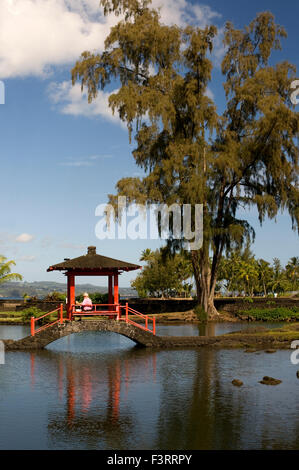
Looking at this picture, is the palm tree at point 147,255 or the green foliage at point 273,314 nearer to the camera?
the green foliage at point 273,314

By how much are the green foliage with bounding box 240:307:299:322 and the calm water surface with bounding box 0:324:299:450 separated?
22977 millimetres

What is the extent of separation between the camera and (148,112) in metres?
43.5

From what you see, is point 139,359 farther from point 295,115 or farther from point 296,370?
point 295,115

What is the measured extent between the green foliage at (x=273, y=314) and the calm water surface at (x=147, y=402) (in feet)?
75.4

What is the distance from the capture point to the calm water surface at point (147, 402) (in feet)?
40.6

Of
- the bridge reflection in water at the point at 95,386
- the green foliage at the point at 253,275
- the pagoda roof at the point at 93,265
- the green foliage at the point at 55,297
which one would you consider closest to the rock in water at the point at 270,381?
the bridge reflection in water at the point at 95,386

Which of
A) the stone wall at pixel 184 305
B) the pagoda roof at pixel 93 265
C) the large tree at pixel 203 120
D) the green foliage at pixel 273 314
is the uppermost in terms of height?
the large tree at pixel 203 120

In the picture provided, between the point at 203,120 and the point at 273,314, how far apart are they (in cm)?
1841

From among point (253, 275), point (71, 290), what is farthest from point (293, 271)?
point (71, 290)

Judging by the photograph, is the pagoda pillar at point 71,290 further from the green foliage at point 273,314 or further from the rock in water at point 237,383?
the green foliage at point 273,314

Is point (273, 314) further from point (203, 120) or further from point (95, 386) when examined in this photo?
point (95, 386)

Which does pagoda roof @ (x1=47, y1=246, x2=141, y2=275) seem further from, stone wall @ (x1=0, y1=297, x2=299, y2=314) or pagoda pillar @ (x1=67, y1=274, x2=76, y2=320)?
stone wall @ (x1=0, y1=297, x2=299, y2=314)

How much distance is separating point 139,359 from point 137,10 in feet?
107

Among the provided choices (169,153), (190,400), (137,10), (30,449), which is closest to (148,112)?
(169,153)
